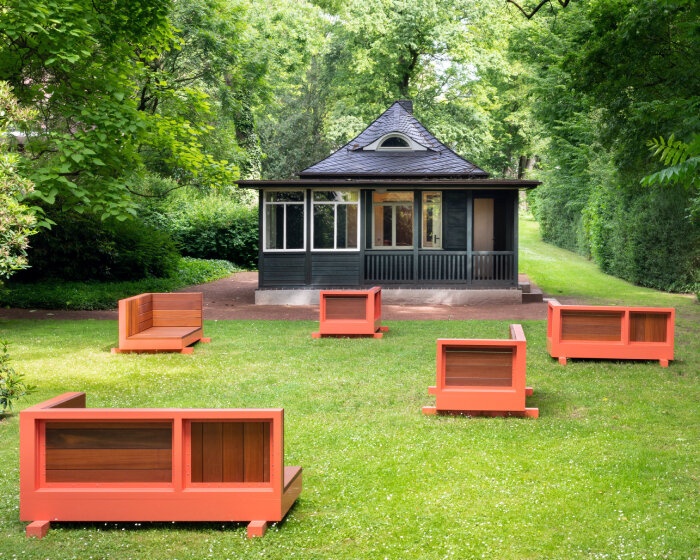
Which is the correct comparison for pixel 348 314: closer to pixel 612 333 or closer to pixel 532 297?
pixel 612 333

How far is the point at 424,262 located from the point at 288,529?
61.6 feet

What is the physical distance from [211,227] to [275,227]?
11868 mm

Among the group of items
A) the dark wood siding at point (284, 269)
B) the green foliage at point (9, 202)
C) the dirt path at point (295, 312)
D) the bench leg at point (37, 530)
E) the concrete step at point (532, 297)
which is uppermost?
the green foliage at point (9, 202)

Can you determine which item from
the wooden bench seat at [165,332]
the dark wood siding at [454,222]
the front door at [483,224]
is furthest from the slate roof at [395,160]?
the wooden bench seat at [165,332]

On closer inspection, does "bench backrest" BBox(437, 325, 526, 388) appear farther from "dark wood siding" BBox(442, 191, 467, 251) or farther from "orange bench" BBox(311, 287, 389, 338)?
"dark wood siding" BBox(442, 191, 467, 251)

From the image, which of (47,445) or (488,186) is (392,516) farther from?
(488,186)

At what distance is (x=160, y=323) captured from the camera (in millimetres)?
14922

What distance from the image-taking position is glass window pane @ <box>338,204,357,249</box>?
23844mm

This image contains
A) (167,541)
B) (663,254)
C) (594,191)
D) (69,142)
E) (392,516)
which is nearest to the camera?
(167,541)

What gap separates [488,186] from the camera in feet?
74.0

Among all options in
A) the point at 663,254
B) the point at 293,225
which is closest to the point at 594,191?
the point at 663,254

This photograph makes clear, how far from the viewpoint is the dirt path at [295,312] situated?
62.7 ft

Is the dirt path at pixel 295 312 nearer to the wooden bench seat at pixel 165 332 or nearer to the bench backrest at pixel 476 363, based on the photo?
the wooden bench seat at pixel 165 332

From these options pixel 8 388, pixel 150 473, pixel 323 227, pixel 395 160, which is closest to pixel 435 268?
pixel 323 227
